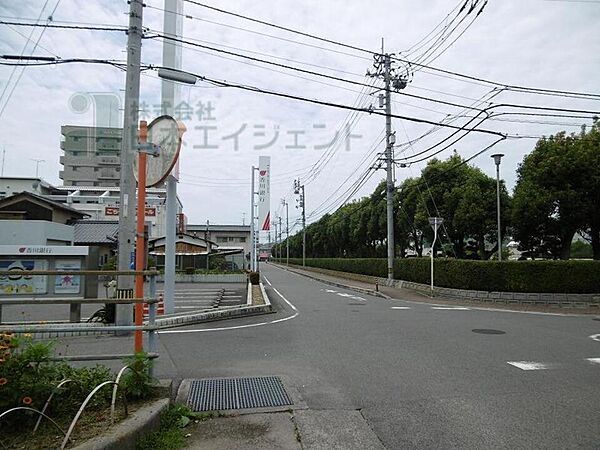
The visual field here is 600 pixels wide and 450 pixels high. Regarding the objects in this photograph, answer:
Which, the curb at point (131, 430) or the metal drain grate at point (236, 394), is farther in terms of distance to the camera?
the metal drain grate at point (236, 394)

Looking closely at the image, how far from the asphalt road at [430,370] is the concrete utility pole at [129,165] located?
1.41 metres

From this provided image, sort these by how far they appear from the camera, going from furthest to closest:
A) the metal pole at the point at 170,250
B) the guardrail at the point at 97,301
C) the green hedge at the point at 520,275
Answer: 1. the green hedge at the point at 520,275
2. the metal pole at the point at 170,250
3. the guardrail at the point at 97,301

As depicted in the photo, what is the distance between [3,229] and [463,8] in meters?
20.9

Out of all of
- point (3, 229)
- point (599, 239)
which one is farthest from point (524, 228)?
point (3, 229)

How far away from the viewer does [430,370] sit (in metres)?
6.34

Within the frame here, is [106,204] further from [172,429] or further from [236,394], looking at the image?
[172,429]

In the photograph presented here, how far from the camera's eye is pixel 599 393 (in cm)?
529

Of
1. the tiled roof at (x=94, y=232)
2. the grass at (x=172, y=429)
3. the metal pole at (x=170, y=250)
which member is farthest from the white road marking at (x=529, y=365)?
the tiled roof at (x=94, y=232)

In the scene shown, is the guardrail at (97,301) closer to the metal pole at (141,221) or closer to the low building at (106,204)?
the metal pole at (141,221)

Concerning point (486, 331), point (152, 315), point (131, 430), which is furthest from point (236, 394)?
point (486, 331)

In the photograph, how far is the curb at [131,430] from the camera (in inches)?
122

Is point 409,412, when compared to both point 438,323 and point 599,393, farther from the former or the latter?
point 438,323

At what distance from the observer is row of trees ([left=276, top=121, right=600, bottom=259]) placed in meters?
19.5

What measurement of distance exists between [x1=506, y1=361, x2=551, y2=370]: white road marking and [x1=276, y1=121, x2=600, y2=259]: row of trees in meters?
15.2
